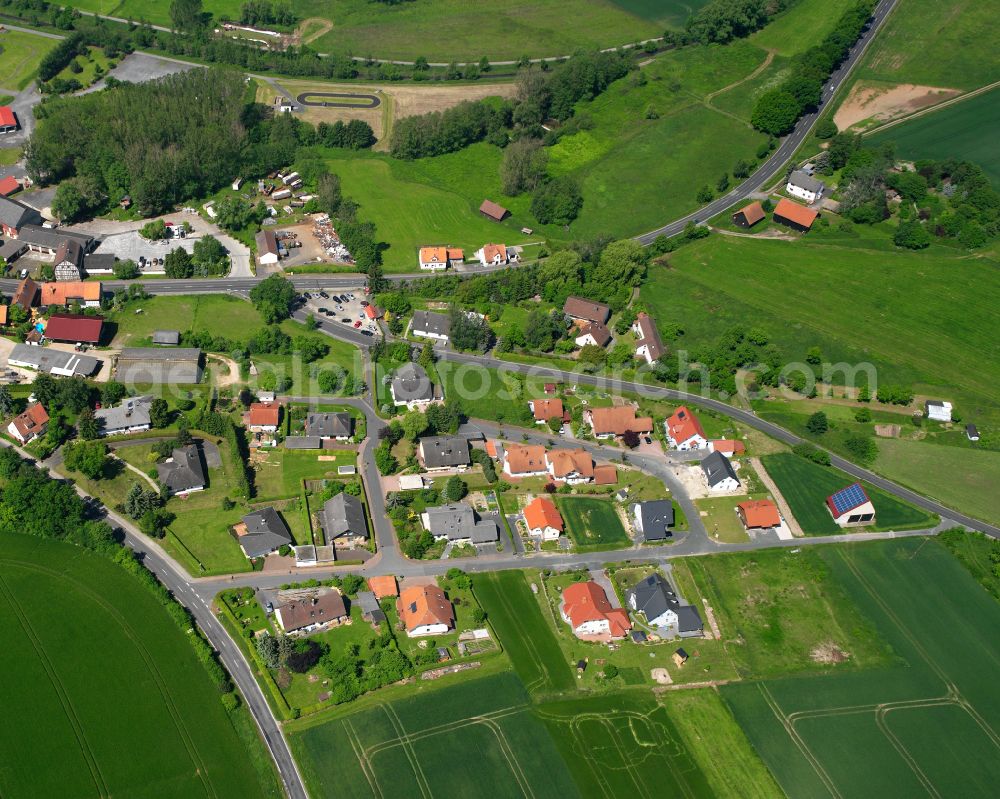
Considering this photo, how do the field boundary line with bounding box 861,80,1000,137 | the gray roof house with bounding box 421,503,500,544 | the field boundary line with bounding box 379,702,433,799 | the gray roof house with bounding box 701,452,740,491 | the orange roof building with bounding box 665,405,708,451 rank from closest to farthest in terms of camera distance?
1. the field boundary line with bounding box 379,702,433,799
2. the gray roof house with bounding box 421,503,500,544
3. the gray roof house with bounding box 701,452,740,491
4. the orange roof building with bounding box 665,405,708,451
5. the field boundary line with bounding box 861,80,1000,137

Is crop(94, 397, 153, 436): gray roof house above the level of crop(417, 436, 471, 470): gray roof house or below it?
above

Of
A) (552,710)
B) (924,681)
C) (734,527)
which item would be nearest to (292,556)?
(552,710)

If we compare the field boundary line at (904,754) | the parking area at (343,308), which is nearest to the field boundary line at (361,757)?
the field boundary line at (904,754)

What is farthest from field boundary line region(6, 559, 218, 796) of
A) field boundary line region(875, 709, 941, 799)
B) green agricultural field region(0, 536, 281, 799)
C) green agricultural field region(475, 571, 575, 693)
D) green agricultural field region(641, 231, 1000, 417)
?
green agricultural field region(641, 231, 1000, 417)

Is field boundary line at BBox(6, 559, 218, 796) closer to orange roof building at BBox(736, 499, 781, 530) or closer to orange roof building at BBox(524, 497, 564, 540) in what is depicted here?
orange roof building at BBox(524, 497, 564, 540)

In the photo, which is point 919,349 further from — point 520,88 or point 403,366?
point 520,88

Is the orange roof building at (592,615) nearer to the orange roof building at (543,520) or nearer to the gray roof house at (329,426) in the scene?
the orange roof building at (543,520)
